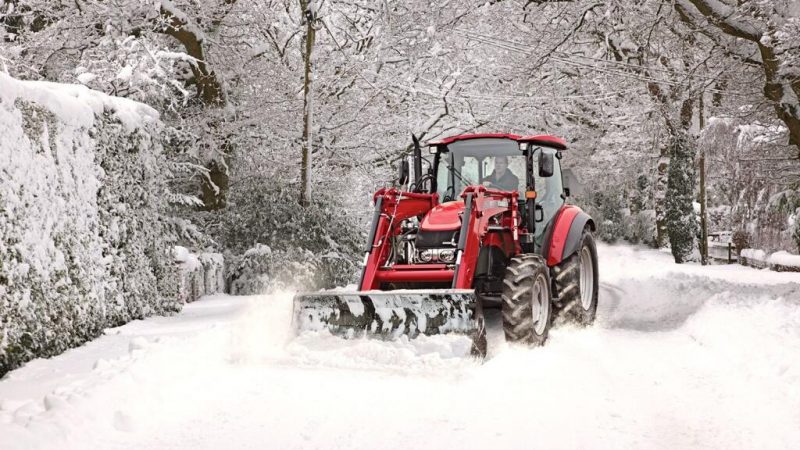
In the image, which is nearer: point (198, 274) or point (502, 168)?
point (502, 168)

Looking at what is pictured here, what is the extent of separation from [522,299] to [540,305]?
0.79 m

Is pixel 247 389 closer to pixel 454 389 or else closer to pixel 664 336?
pixel 454 389

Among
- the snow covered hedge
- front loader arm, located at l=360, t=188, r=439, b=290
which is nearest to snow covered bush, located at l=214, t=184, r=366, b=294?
the snow covered hedge

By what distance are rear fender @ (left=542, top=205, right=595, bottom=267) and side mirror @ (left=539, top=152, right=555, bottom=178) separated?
880 mm

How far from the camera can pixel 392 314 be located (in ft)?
24.2

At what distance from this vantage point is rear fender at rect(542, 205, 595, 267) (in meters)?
9.02

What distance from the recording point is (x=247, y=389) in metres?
6.21

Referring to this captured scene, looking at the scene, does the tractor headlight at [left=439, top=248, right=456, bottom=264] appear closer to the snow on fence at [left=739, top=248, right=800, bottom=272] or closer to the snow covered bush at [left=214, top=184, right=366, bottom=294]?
the snow covered bush at [left=214, top=184, right=366, bottom=294]

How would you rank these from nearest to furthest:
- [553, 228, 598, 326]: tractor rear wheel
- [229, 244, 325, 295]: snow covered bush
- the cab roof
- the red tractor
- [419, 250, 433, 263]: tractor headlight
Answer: the red tractor < [419, 250, 433, 263]: tractor headlight < [553, 228, 598, 326]: tractor rear wheel < the cab roof < [229, 244, 325, 295]: snow covered bush

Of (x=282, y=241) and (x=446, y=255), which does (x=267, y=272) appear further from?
(x=446, y=255)

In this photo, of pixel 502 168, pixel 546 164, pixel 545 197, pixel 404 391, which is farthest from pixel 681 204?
pixel 404 391

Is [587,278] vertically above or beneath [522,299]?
beneath

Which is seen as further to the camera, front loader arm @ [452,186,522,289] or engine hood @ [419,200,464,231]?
engine hood @ [419,200,464,231]

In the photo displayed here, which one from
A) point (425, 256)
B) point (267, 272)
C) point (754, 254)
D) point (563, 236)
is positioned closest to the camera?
point (425, 256)
